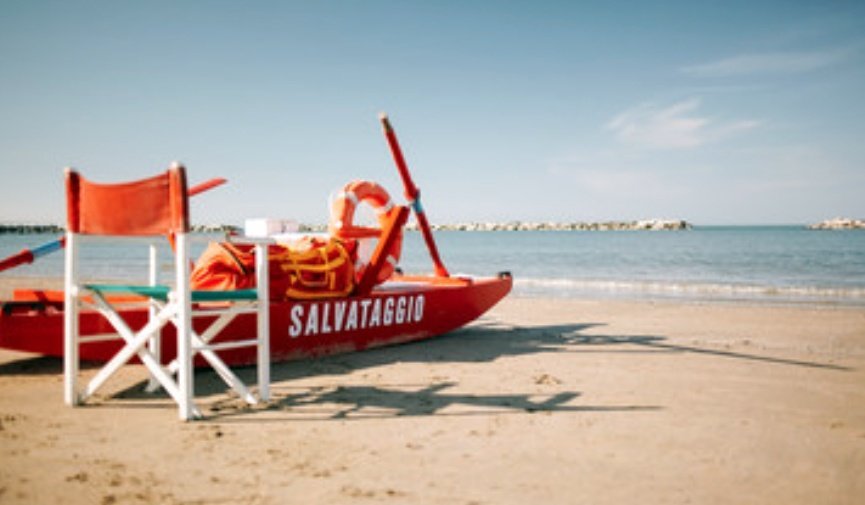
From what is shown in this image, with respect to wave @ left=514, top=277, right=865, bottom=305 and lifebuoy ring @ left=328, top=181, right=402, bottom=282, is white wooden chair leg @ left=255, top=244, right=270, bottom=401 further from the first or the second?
wave @ left=514, top=277, right=865, bottom=305

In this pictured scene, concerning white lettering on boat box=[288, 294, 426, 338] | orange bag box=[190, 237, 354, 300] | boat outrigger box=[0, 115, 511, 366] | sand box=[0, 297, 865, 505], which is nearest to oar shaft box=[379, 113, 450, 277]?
boat outrigger box=[0, 115, 511, 366]

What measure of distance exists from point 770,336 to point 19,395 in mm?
9985

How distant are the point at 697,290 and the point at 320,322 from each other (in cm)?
1475

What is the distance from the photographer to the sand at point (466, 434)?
→ 346 centimetres

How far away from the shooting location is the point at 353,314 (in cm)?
783

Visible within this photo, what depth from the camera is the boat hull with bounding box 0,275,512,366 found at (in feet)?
19.7

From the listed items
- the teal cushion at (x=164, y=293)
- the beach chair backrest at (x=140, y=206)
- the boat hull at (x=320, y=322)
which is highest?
the beach chair backrest at (x=140, y=206)

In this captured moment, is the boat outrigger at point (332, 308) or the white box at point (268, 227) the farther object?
the white box at point (268, 227)

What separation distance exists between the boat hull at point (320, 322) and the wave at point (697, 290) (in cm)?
905

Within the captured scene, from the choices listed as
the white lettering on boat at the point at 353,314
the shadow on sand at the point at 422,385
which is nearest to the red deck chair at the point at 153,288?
the shadow on sand at the point at 422,385

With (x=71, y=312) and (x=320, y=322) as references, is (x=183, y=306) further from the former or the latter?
(x=320, y=322)

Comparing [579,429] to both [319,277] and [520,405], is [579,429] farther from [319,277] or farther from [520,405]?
[319,277]

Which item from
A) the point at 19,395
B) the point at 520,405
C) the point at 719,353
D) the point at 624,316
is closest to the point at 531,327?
the point at 624,316

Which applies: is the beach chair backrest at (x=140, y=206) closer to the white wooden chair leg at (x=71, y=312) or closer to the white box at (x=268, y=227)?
the white wooden chair leg at (x=71, y=312)
